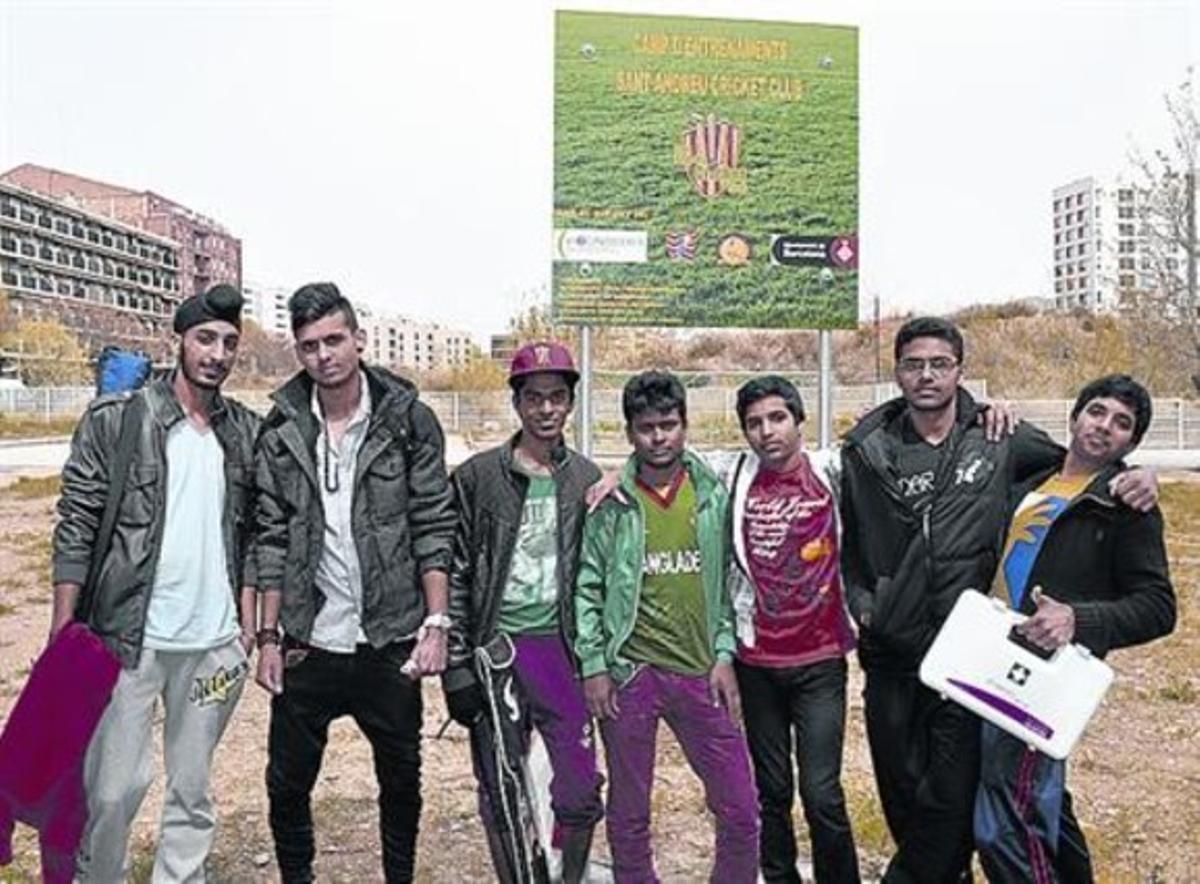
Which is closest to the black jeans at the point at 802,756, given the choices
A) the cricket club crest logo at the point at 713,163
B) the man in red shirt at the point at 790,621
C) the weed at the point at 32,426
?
→ the man in red shirt at the point at 790,621

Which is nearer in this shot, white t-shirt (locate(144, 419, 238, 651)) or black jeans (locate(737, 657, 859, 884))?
white t-shirt (locate(144, 419, 238, 651))

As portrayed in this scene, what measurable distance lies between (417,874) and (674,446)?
77.1 inches

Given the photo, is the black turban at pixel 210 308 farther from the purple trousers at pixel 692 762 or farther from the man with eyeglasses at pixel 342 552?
the purple trousers at pixel 692 762

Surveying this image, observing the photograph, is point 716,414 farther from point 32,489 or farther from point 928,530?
point 928,530

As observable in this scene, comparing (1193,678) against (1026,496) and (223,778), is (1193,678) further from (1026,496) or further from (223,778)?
(223,778)

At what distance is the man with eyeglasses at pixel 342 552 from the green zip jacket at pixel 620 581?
418 millimetres

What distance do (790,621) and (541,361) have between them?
42.0 inches

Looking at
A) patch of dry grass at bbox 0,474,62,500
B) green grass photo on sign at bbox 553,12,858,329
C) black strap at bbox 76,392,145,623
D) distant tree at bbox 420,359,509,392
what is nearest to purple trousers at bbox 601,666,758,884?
black strap at bbox 76,392,145,623

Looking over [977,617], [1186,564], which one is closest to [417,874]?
[977,617]

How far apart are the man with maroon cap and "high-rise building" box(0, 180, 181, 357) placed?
230ft

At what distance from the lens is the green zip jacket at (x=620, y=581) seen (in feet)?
Answer: 10.7

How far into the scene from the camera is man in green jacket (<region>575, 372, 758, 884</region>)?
128 inches

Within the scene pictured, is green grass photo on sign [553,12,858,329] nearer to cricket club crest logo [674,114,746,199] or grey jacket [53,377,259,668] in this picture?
cricket club crest logo [674,114,746,199]

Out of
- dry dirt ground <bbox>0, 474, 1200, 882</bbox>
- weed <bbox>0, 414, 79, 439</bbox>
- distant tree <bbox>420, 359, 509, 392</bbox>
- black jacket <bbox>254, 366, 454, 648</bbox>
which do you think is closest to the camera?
black jacket <bbox>254, 366, 454, 648</bbox>
